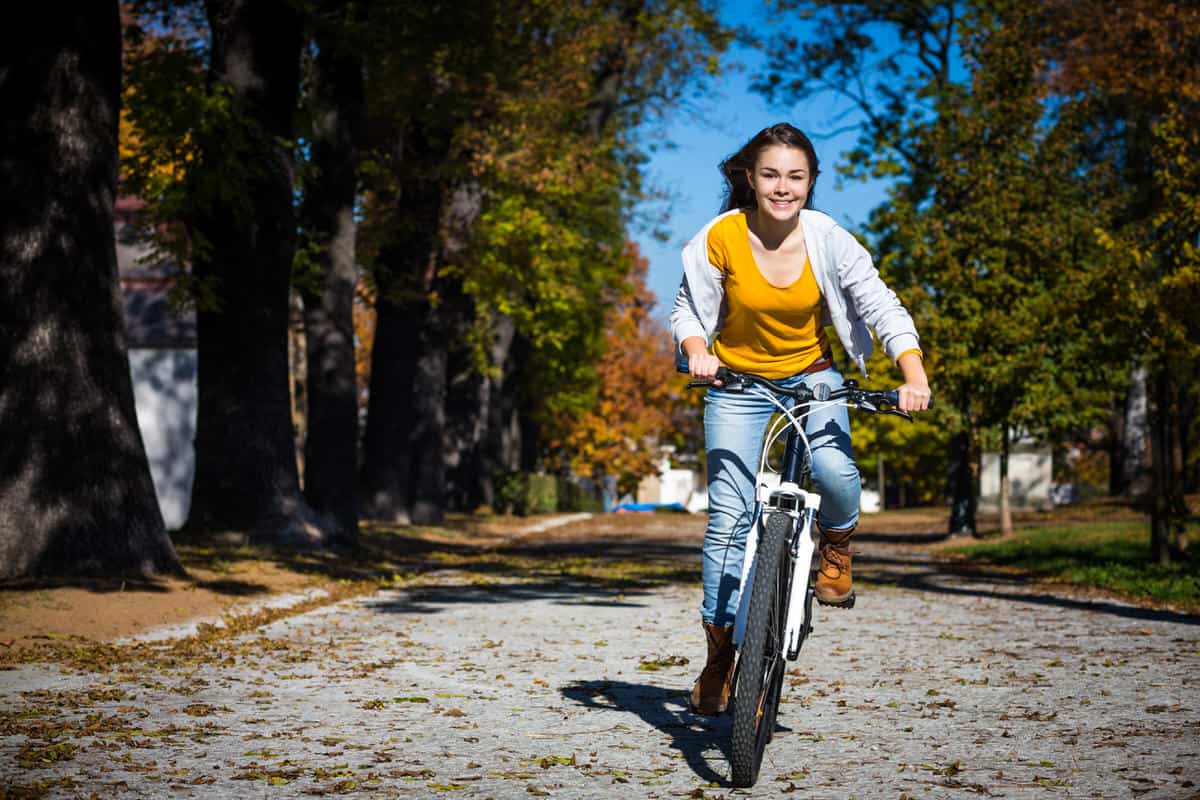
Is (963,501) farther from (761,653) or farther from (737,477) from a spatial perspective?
(761,653)

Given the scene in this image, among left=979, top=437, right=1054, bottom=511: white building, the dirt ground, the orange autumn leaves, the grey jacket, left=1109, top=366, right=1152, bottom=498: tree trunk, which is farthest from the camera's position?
the orange autumn leaves

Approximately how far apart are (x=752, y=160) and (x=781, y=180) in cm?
16

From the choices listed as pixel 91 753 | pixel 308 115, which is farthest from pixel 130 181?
pixel 91 753

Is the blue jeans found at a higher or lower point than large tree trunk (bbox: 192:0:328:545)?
lower

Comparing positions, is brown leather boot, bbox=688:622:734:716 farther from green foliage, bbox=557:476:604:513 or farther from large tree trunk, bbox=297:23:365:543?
green foliage, bbox=557:476:604:513

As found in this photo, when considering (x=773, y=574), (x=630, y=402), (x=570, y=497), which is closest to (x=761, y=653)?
(x=773, y=574)

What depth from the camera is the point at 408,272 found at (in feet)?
78.2

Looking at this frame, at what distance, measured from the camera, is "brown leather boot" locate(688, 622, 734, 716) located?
5629 millimetres

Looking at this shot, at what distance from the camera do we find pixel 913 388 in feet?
16.7

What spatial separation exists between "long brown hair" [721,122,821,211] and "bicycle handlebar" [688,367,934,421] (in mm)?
766

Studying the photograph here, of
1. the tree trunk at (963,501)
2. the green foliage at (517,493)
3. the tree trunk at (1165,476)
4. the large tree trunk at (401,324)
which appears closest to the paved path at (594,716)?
the tree trunk at (1165,476)

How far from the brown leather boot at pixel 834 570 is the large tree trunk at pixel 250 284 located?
33.6 ft

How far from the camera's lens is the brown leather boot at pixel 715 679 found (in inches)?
222

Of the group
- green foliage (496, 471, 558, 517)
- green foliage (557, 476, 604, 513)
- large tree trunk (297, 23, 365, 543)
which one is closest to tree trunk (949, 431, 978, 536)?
large tree trunk (297, 23, 365, 543)
